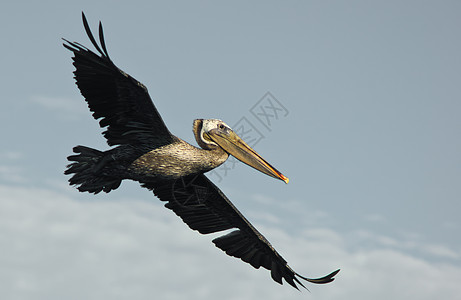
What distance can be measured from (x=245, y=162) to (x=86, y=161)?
9.44ft

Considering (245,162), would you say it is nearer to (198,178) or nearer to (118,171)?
(198,178)

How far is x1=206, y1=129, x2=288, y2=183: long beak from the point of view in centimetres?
1290

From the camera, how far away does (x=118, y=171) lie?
40.9 ft

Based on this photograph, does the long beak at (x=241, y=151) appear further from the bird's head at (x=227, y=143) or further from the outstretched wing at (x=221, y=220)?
the outstretched wing at (x=221, y=220)

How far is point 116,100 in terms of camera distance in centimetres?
1193

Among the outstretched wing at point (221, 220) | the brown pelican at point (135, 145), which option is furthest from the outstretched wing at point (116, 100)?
the outstretched wing at point (221, 220)

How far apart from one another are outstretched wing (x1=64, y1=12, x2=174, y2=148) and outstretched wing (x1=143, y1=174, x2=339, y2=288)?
1769mm

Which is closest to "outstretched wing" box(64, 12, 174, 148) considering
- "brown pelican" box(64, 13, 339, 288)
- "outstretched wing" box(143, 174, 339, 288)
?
"brown pelican" box(64, 13, 339, 288)

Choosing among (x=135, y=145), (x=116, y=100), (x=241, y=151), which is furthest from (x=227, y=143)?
(x=116, y=100)

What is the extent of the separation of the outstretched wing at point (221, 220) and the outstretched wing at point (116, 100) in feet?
5.80

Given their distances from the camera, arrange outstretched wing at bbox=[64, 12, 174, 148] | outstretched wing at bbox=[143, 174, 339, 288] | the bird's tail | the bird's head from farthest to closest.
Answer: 1. outstretched wing at bbox=[143, 174, 339, 288]
2. the bird's head
3. the bird's tail
4. outstretched wing at bbox=[64, 12, 174, 148]

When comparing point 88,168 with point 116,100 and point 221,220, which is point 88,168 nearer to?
point 116,100

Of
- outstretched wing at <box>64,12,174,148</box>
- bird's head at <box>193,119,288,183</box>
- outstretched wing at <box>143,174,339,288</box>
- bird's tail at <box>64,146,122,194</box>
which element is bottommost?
bird's tail at <box>64,146,122,194</box>

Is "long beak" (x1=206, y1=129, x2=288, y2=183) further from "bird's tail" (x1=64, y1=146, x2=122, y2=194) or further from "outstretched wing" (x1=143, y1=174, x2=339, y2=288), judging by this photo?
"bird's tail" (x1=64, y1=146, x2=122, y2=194)
